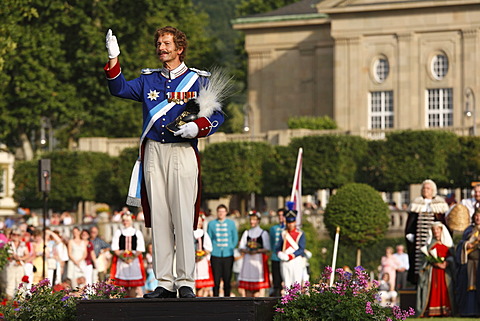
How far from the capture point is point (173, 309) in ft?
31.8

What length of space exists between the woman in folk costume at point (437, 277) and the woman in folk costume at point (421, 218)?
40 cm

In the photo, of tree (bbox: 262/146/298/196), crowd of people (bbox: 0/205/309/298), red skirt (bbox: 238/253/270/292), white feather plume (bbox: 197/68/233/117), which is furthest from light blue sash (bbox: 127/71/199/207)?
tree (bbox: 262/146/298/196)

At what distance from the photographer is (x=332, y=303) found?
10.1 metres

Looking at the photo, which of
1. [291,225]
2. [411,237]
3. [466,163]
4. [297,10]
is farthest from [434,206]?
[297,10]

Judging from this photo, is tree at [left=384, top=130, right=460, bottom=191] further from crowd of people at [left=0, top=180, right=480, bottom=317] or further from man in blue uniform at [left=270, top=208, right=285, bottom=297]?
man in blue uniform at [left=270, top=208, right=285, bottom=297]

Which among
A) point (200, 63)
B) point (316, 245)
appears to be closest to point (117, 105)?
point (200, 63)

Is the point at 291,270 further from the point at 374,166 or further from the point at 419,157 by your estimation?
the point at 374,166

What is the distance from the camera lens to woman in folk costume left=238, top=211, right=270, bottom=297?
23.8 m

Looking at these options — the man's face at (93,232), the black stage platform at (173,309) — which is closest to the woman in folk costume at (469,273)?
the black stage platform at (173,309)

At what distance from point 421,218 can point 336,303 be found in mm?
10056

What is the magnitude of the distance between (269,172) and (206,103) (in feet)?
147

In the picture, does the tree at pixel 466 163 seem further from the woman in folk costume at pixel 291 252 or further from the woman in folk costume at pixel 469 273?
the woman in folk costume at pixel 469 273

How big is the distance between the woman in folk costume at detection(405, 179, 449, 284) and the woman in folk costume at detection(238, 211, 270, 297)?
4045mm

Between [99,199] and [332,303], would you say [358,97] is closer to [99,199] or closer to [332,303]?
[99,199]
